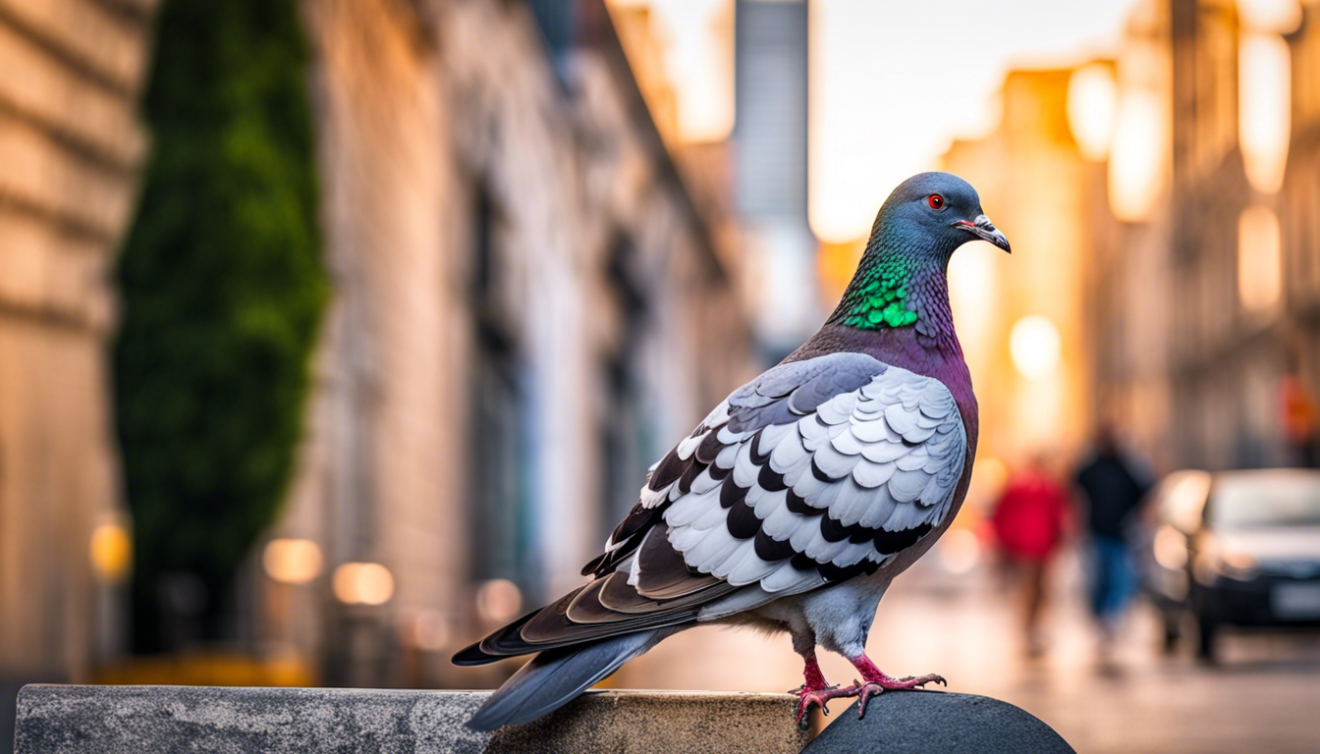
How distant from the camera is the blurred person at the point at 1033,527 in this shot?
1369cm

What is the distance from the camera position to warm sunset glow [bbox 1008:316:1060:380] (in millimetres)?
100938

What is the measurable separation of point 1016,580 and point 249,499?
1777 centimetres

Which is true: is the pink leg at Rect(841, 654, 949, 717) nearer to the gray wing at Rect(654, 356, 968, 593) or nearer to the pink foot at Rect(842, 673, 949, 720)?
the pink foot at Rect(842, 673, 949, 720)

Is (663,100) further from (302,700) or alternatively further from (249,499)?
(302,700)

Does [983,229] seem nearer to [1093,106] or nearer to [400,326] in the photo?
[400,326]

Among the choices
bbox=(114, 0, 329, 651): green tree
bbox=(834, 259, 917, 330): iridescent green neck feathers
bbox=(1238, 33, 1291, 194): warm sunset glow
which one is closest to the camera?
bbox=(834, 259, 917, 330): iridescent green neck feathers

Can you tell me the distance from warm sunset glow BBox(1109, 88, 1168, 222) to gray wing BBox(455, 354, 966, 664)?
4097 centimetres

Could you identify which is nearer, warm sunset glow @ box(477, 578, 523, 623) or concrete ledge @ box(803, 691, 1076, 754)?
concrete ledge @ box(803, 691, 1076, 754)

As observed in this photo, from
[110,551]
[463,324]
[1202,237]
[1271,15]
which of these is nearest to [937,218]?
[110,551]

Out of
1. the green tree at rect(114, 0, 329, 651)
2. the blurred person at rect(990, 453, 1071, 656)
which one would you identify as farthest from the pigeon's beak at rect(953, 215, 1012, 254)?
the blurred person at rect(990, 453, 1071, 656)

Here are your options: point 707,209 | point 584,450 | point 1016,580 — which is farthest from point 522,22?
point 707,209

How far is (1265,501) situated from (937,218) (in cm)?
1107

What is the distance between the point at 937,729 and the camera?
135 inches

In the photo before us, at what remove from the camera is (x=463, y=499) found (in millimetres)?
19562
